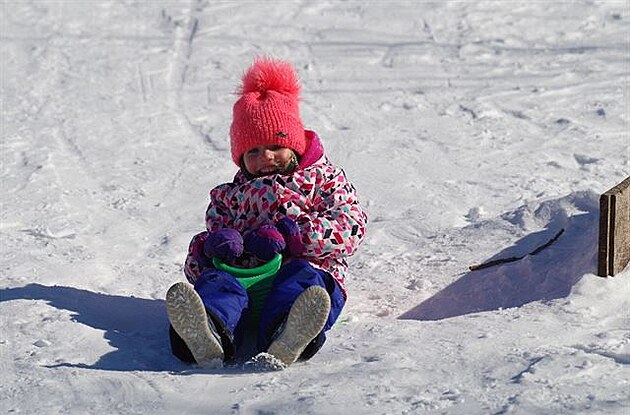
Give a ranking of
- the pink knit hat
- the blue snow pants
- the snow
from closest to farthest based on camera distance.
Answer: the snow
the blue snow pants
the pink knit hat

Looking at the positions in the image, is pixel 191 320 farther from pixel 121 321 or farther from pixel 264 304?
pixel 121 321

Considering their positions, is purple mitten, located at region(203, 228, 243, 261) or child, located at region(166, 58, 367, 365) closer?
child, located at region(166, 58, 367, 365)

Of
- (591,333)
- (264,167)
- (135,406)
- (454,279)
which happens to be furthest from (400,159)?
(135,406)

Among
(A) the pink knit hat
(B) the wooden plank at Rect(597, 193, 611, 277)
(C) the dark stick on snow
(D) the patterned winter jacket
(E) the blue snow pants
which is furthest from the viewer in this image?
(C) the dark stick on snow

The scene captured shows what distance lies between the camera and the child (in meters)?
3.74

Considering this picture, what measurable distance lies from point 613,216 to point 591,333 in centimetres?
56

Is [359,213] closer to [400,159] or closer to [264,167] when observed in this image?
[264,167]

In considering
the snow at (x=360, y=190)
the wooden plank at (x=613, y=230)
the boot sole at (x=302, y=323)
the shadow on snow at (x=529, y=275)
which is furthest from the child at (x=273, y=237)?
the wooden plank at (x=613, y=230)

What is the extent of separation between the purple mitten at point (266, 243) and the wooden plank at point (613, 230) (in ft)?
3.88

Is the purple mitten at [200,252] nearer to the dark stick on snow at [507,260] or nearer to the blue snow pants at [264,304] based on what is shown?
the blue snow pants at [264,304]

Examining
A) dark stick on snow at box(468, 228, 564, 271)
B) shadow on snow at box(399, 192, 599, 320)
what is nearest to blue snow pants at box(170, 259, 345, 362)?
shadow on snow at box(399, 192, 599, 320)

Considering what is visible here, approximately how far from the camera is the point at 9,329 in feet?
14.0

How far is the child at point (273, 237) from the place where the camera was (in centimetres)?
374

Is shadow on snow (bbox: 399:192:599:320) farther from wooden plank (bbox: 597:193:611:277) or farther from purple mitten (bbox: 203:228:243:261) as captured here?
purple mitten (bbox: 203:228:243:261)
